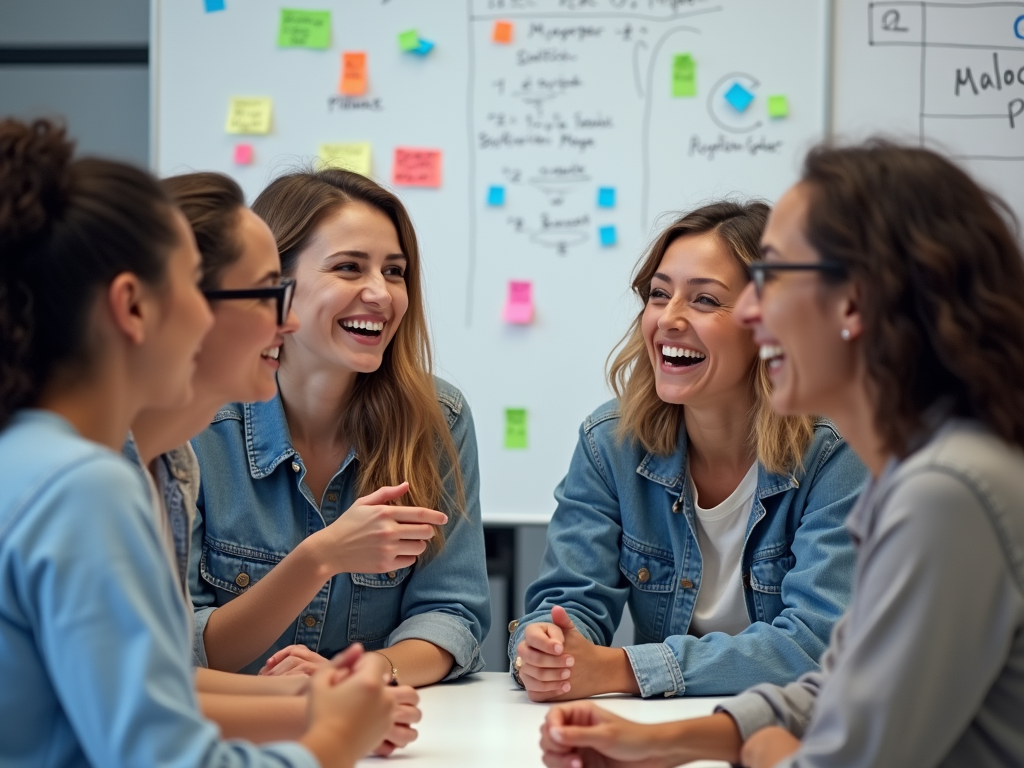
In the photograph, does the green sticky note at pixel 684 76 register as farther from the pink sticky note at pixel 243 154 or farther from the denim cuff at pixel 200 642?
the denim cuff at pixel 200 642

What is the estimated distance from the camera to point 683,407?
1.99 meters

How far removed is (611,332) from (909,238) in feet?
5.92

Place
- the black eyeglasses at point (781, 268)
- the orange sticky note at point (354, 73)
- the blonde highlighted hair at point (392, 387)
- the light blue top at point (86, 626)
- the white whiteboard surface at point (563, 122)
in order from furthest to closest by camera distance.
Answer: the orange sticky note at point (354, 73)
the white whiteboard surface at point (563, 122)
the blonde highlighted hair at point (392, 387)
the black eyeglasses at point (781, 268)
the light blue top at point (86, 626)

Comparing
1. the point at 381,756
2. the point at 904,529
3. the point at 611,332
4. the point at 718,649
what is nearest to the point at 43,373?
the point at 381,756

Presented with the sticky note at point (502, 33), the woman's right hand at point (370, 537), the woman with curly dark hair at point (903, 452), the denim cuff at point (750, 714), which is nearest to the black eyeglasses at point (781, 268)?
the woman with curly dark hair at point (903, 452)

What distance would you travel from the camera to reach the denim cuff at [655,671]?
5.29 feet

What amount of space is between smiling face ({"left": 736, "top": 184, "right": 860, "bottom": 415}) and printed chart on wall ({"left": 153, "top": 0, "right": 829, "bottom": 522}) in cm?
162

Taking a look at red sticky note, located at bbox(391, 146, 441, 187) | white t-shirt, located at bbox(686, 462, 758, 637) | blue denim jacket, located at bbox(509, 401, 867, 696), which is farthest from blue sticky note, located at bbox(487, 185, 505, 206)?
white t-shirt, located at bbox(686, 462, 758, 637)

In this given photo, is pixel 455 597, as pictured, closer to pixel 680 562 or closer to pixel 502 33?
pixel 680 562

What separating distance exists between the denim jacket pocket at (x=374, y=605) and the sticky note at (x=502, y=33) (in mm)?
1604

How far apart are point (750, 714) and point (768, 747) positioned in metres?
0.08

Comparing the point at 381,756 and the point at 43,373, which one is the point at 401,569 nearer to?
the point at 381,756

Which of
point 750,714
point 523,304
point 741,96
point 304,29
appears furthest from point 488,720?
point 304,29

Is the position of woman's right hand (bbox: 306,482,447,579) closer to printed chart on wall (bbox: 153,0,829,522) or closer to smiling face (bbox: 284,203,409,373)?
smiling face (bbox: 284,203,409,373)
